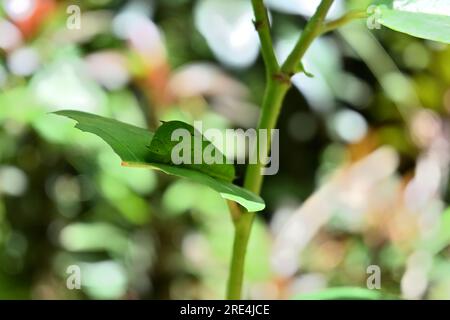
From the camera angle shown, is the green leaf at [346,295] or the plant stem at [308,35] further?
the green leaf at [346,295]

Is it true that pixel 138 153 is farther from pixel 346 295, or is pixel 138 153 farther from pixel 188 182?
pixel 188 182

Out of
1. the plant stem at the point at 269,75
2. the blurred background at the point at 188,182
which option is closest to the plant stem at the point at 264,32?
the plant stem at the point at 269,75

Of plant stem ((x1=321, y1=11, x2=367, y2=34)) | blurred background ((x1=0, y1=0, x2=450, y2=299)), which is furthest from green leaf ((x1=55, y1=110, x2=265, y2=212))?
blurred background ((x1=0, y1=0, x2=450, y2=299))

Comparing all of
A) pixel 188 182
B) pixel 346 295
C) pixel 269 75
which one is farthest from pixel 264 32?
pixel 188 182

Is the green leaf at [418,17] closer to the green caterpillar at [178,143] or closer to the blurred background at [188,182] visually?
the green caterpillar at [178,143]

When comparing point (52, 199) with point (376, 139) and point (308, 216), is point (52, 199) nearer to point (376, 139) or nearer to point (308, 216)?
point (308, 216)

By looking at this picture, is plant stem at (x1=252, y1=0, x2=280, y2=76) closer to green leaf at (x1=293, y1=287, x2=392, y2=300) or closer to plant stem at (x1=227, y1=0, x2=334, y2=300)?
plant stem at (x1=227, y1=0, x2=334, y2=300)
